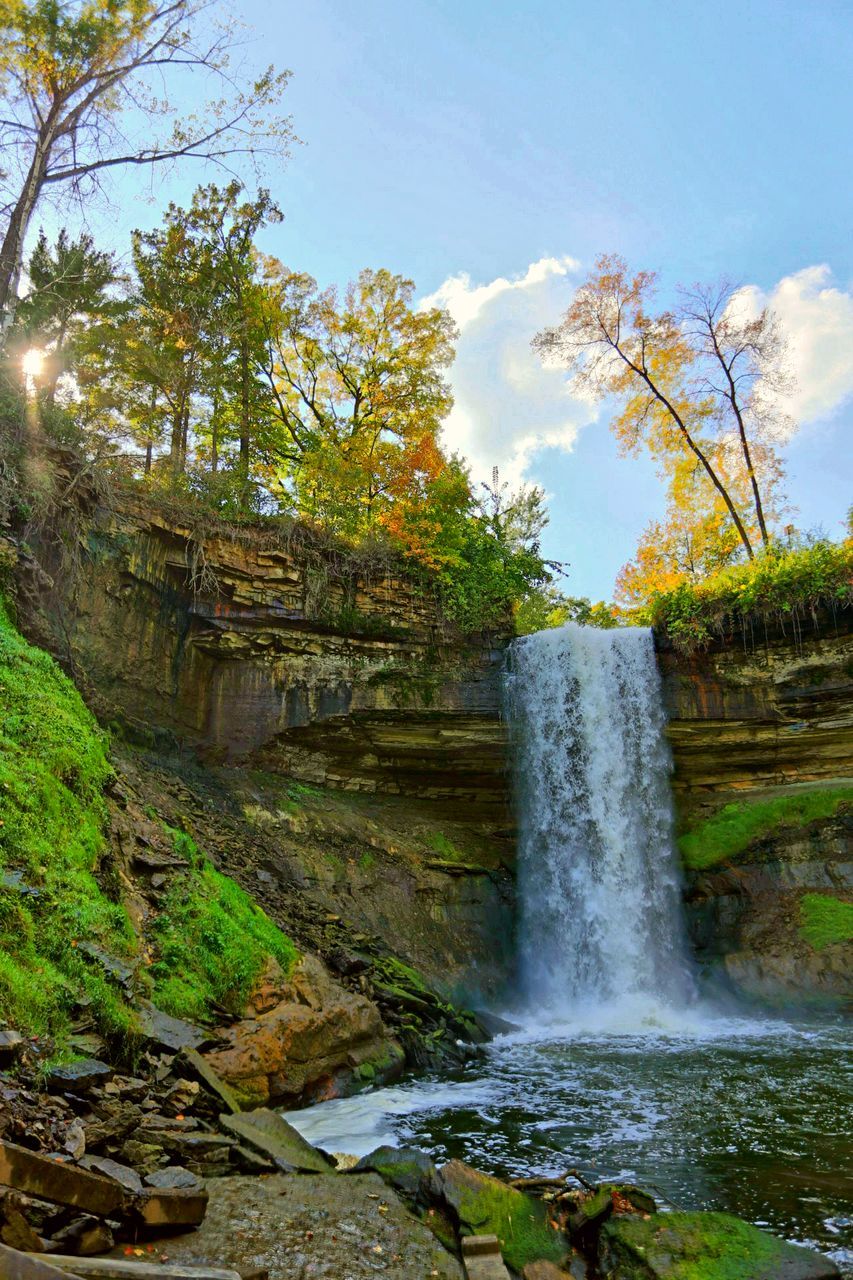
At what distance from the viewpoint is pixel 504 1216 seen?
435 centimetres

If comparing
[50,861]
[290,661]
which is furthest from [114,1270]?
[290,661]

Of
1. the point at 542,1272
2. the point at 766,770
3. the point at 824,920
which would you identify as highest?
the point at 766,770

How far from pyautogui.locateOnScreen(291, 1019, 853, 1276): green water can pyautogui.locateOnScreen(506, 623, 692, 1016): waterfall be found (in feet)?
15.6

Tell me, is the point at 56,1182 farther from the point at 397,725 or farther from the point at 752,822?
the point at 752,822

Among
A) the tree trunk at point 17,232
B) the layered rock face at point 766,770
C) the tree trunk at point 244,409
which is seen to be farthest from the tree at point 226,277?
the layered rock face at point 766,770

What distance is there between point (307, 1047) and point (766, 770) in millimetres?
12962

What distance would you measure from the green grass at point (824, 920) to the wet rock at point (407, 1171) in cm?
1203

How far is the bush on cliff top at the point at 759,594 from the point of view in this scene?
15039mm

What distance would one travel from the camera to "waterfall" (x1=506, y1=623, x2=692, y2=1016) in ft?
48.9

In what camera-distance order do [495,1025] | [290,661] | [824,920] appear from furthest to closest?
[290,661]
[824,920]
[495,1025]

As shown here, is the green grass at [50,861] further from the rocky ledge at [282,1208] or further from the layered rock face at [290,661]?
the layered rock face at [290,661]

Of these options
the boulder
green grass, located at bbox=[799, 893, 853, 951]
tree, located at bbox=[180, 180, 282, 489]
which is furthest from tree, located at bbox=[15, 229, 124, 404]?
green grass, located at bbox=[799, 893, 853, 951]

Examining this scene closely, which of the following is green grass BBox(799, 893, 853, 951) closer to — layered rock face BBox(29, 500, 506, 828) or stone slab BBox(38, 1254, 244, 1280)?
layered rock face BBox(29, 500, 506, 828)

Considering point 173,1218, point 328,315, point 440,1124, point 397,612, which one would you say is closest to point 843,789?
point 397,612
